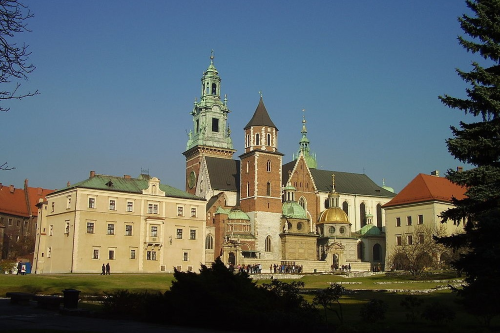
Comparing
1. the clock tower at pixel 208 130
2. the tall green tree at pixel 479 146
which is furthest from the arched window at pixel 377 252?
the tall green tree at pixel 479 146

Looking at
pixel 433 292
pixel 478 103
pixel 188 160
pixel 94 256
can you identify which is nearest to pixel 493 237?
pixel 478 103

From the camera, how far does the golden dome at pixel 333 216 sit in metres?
85.6

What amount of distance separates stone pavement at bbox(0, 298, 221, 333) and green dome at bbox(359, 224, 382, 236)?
7312cm

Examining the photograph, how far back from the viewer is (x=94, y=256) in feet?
200

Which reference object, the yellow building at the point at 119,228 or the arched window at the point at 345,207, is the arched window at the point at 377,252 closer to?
the arched window at the point at 345,207

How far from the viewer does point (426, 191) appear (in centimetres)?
7544

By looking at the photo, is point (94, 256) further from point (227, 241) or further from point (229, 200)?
point (229, 200)

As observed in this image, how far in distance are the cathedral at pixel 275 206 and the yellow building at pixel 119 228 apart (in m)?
8.49

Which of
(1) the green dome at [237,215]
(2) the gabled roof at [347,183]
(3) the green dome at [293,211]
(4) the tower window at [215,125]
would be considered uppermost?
(4) the tower window at [215,125]

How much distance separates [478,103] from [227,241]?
187ft

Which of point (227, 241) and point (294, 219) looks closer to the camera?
point (227, 241)

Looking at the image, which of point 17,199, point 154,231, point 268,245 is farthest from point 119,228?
point 17,199

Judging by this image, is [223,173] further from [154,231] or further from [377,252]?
[154,231]

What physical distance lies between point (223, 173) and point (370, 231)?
23498 millimetres
